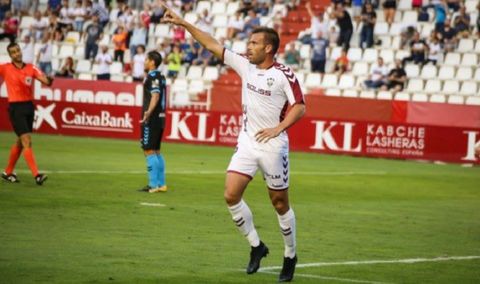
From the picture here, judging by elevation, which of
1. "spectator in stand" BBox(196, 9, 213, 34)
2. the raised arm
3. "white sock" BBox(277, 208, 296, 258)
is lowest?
"white sock" BBox(277, 208, 296, 258)

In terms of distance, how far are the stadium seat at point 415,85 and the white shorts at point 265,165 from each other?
2561 cm

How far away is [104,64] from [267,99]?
2921 cm

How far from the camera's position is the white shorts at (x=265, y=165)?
1170 centimetres

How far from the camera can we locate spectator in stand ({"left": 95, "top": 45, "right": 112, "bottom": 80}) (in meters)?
40.2

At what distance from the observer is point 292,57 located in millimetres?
39000

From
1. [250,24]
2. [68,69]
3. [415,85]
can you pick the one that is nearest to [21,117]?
[415,85]

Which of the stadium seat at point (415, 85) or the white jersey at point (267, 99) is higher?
the white jersey at point (267, 99)

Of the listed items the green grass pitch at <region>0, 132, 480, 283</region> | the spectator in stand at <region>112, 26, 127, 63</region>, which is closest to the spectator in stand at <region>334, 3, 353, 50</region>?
the spectator in stand at <region>112, 26, 127, 63</region>

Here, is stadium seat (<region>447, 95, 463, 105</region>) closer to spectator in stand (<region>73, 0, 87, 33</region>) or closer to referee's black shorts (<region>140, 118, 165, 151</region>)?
spectator in stand (<region>73, 0, 87, 33</region>)

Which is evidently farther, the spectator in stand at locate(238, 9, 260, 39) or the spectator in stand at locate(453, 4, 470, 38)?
the spectator in stand at locate(238, 9, 260, 39)

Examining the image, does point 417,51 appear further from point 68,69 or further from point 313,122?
point 68,69

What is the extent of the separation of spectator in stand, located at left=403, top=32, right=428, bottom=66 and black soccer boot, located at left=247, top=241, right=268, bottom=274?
26094 millimetres

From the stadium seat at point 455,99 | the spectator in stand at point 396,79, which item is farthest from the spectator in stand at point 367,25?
the stadium seat at point 455,99

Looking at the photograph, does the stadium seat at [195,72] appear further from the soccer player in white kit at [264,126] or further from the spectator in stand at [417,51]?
the soccer player in white kit at [264,126]
